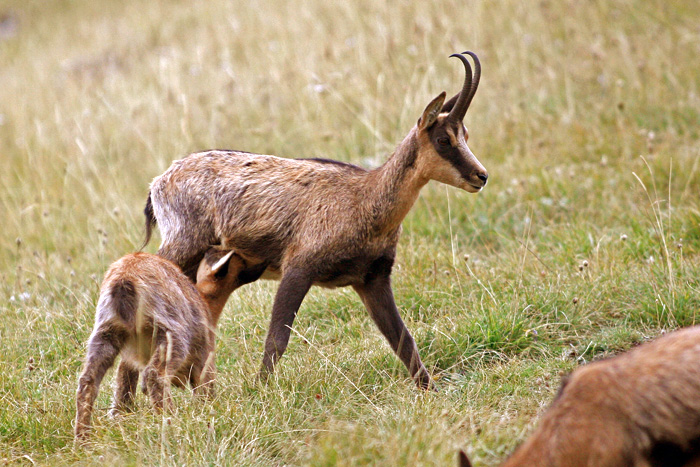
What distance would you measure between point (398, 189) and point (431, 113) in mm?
501

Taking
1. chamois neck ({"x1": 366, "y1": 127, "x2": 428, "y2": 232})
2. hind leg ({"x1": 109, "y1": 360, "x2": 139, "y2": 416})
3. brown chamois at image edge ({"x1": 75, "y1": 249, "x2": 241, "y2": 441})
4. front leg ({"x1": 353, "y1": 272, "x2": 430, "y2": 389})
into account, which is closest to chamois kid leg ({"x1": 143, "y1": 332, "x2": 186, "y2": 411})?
brown chamois at image edge ({"x1": 75, "y1": 249, "x2": 241, "y2": 441})

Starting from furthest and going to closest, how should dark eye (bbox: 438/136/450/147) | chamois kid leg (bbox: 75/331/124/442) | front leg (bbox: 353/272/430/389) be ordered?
front leg (bbox: 353/272/430/389) < dark eye (bbox: 438/136/450/147) < chamois kid leg (bbox: 75/331/124/442)

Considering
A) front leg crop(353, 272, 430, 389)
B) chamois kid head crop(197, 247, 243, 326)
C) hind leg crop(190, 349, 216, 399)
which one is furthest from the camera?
chamois kid head crop(197, 247, 243, 326)

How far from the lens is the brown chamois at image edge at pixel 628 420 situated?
2.71m

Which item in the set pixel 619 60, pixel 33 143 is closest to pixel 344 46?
pixel 619 60

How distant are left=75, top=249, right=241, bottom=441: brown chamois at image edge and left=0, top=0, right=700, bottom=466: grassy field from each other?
165 millimetres

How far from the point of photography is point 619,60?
30.8 ft

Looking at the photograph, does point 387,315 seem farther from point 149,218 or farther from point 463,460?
point 463,460

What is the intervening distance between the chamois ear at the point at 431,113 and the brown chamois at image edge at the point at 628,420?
7.30 feet

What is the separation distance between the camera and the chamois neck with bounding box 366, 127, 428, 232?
497cm

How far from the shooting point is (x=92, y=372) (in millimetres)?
4316

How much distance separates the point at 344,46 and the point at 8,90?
718cm

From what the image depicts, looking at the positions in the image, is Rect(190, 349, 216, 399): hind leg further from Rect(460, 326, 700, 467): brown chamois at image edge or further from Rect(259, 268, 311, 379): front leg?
Rect(460, 326, 700, 467): brown chamois at image edge

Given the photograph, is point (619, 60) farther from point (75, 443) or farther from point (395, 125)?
point (75, 443)
